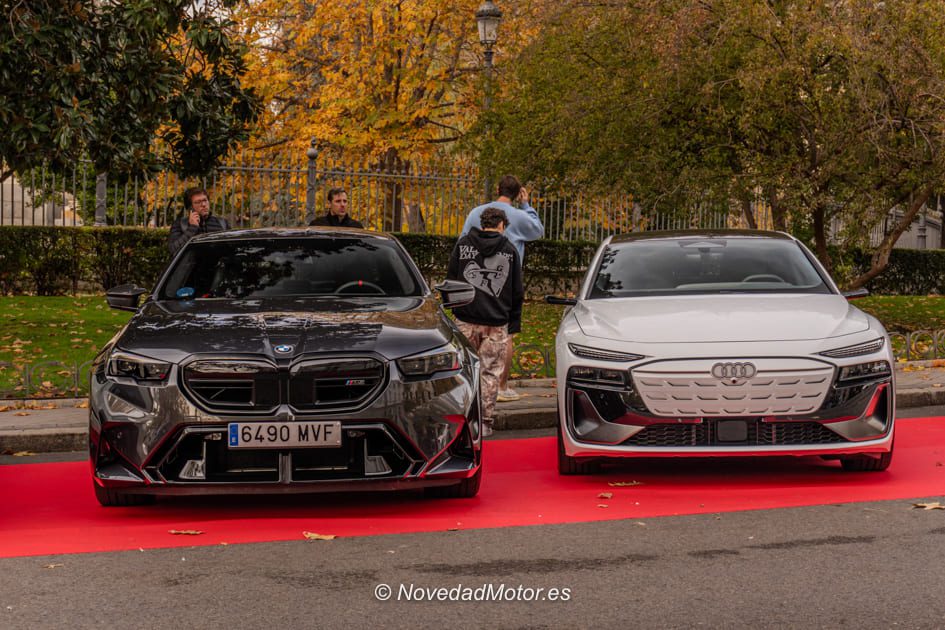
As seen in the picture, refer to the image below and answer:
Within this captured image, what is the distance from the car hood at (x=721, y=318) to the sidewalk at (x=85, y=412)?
6.83ft

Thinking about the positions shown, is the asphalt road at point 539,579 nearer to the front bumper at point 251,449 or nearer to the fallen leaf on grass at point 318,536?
the fallen leaf on grass at point 318,536

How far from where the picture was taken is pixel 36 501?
7.94 meters

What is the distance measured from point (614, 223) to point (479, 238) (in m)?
14.8

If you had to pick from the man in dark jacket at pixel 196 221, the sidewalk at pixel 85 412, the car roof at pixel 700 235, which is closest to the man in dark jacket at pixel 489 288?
the sidewalk at pixel 85 412

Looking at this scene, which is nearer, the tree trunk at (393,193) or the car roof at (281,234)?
the car roof at (281,234)

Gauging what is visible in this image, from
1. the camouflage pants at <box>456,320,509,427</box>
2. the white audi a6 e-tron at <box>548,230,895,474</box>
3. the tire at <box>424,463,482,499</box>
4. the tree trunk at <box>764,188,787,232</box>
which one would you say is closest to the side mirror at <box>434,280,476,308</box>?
the white audi a6 e-tron at <box>548,230,895,474</box>

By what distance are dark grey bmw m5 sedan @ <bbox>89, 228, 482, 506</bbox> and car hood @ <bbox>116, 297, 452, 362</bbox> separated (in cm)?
1

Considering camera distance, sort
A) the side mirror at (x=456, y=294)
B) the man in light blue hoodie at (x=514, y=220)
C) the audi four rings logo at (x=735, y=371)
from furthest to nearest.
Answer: the man in light blue hoodie at (x=514, y=220), the side mirror at (x=456, y=294), the audi four rings logo at (x=735, y=371)

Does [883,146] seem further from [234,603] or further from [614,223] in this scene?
[234,603]

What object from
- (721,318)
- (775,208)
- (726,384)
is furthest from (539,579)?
(775,208)

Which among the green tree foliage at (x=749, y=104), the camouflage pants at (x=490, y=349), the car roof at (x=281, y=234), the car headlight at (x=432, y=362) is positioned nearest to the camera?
the car headlight at (x=432, y=362)

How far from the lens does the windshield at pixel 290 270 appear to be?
341 inches

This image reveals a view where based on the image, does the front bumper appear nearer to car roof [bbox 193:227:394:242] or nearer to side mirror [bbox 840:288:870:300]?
car roof [bbox 193:227:394:242]

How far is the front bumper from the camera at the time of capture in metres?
7.07
